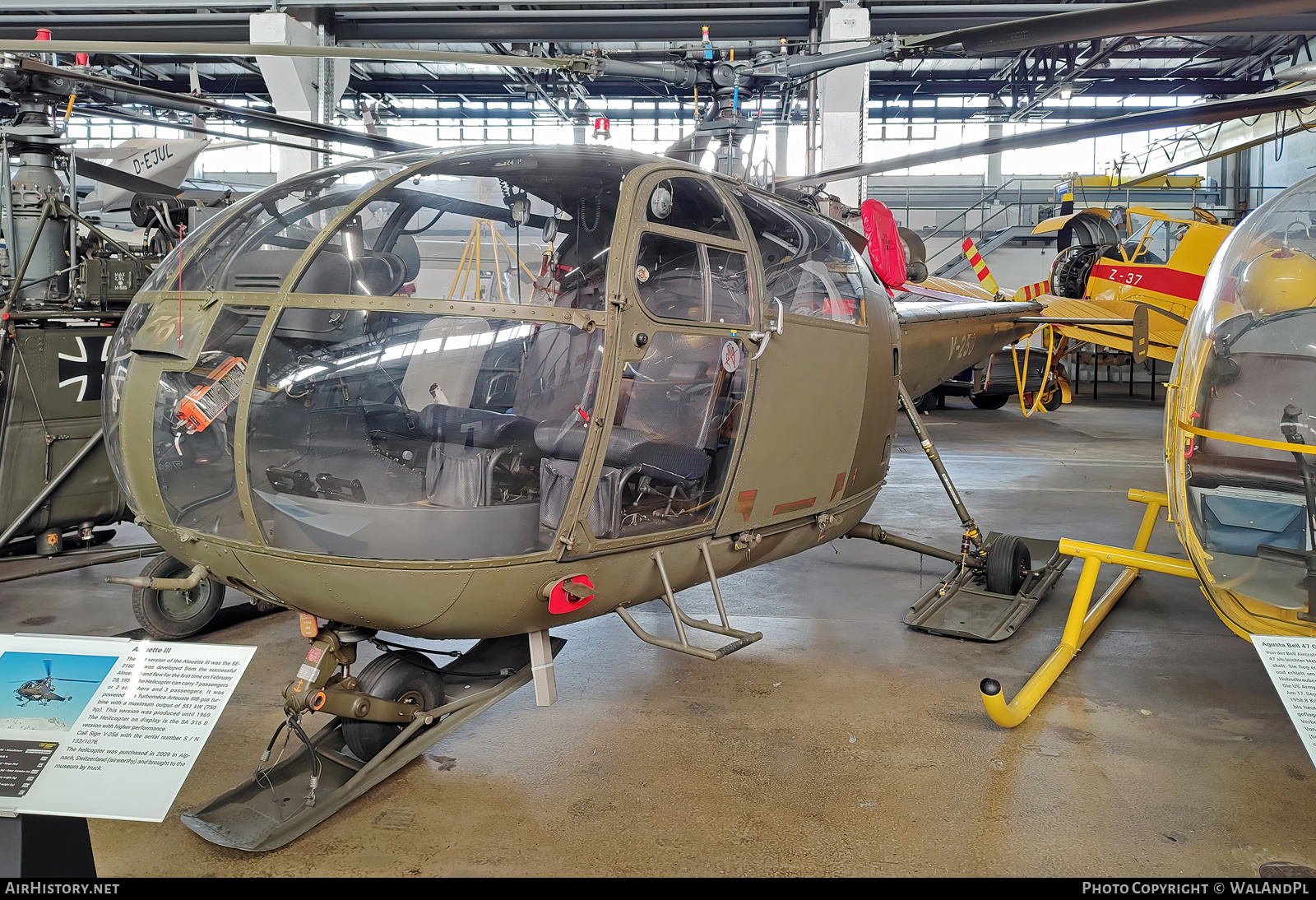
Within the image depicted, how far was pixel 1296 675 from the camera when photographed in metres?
2.15

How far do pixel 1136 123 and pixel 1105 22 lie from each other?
0.81m

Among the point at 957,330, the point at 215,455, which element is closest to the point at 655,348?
the point at 215,455

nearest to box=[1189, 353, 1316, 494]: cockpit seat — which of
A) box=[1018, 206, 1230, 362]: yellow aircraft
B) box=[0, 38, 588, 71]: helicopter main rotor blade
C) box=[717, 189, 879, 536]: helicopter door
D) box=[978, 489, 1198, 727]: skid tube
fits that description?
box=[978, 489, 1198, 727]: skid tube

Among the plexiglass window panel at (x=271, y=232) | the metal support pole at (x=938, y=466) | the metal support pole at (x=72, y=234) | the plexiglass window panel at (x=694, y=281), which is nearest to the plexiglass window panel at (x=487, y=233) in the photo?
the plexiglass window panel at (x=271, y=232)

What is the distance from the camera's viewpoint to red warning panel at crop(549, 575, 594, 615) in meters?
2.98

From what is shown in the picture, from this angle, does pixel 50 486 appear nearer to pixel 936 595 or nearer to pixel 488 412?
pixel 488 412

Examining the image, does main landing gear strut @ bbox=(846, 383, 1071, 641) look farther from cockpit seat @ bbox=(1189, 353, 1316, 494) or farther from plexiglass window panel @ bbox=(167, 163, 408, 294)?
plexiglass window panel @ bbox=(167, 163, 408, 294)

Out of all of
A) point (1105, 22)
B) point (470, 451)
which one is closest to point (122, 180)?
point (470, 451)

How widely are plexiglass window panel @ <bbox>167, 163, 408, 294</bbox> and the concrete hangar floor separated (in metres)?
1.76

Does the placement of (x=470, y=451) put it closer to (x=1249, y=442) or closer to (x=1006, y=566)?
(x=1249, y=442)

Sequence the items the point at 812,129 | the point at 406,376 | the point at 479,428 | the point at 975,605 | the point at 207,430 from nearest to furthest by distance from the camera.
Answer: the point at 207,430
the point at 479,428
the point at 406,376
the point at 975,605
the point at 812,129

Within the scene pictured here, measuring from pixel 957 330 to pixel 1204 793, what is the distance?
416cm

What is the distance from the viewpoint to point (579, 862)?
270 centimetres

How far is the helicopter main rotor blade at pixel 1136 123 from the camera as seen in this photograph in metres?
3.42
